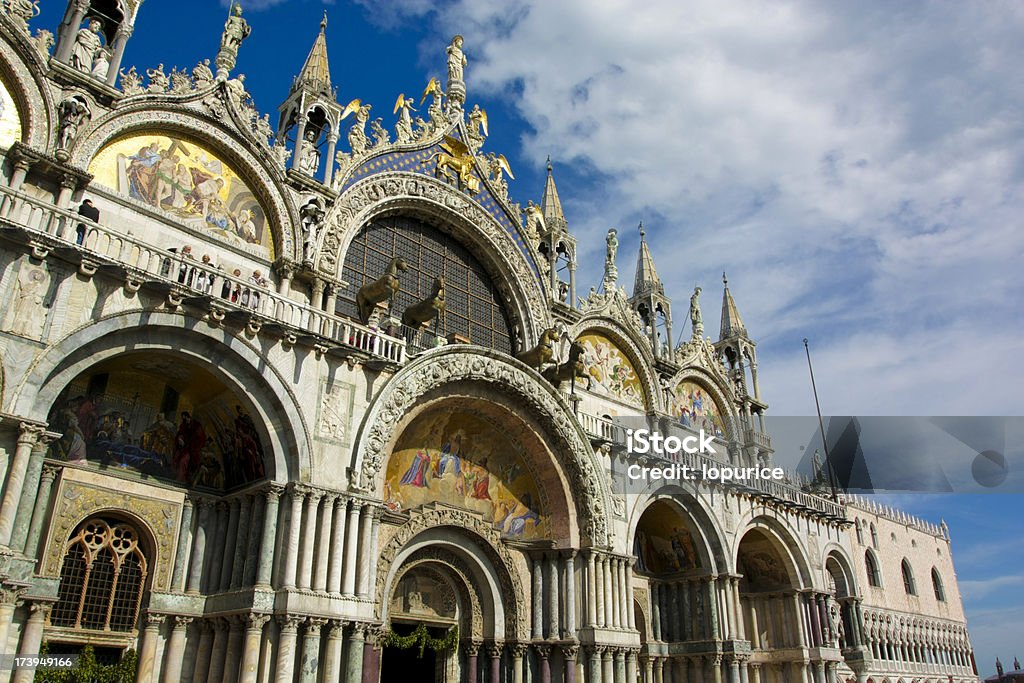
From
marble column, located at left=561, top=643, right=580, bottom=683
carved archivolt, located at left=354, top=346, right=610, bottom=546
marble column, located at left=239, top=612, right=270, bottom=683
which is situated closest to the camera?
marble column, located at left=239, top=612, right=270, bottom=683

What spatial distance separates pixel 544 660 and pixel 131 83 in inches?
585

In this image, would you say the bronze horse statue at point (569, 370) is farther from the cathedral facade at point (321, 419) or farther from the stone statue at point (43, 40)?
the stone statue at point (43, 40)

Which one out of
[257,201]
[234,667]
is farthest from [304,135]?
[234,667]

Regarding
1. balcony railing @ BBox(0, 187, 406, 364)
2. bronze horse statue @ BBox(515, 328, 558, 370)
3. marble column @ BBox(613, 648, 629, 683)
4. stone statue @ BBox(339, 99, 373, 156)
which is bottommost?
marble column @ BBox(613, 648, 629, 683)

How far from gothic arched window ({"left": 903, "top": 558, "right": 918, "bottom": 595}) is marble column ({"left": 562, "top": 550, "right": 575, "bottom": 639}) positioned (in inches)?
1126

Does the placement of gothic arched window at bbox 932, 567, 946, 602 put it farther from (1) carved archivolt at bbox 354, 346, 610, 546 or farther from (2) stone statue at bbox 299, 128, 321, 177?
(2) stone statue at bbox 299, 128, 321, 177

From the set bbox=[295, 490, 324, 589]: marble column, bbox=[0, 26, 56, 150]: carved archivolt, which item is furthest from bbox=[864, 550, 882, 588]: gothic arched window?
bbox=[0, 26, 56, 150]: carved archivolt

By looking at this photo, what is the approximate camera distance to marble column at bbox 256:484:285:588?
13.4m

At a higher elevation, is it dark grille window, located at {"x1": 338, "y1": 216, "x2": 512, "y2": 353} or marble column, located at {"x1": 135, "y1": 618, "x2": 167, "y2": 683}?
dark grille window, located at {"x1": 338, "y1": 216, "x2": 512, "y2": 353}

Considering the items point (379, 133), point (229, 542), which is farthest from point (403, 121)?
point (229, 542)

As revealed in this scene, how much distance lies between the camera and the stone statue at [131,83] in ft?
51.3

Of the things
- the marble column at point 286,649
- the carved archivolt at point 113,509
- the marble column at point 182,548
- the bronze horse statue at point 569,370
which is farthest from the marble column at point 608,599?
the carved archivolt at point 113,509

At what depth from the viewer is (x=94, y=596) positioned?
13.2 m

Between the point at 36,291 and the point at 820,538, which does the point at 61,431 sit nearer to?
the point at 36,291
